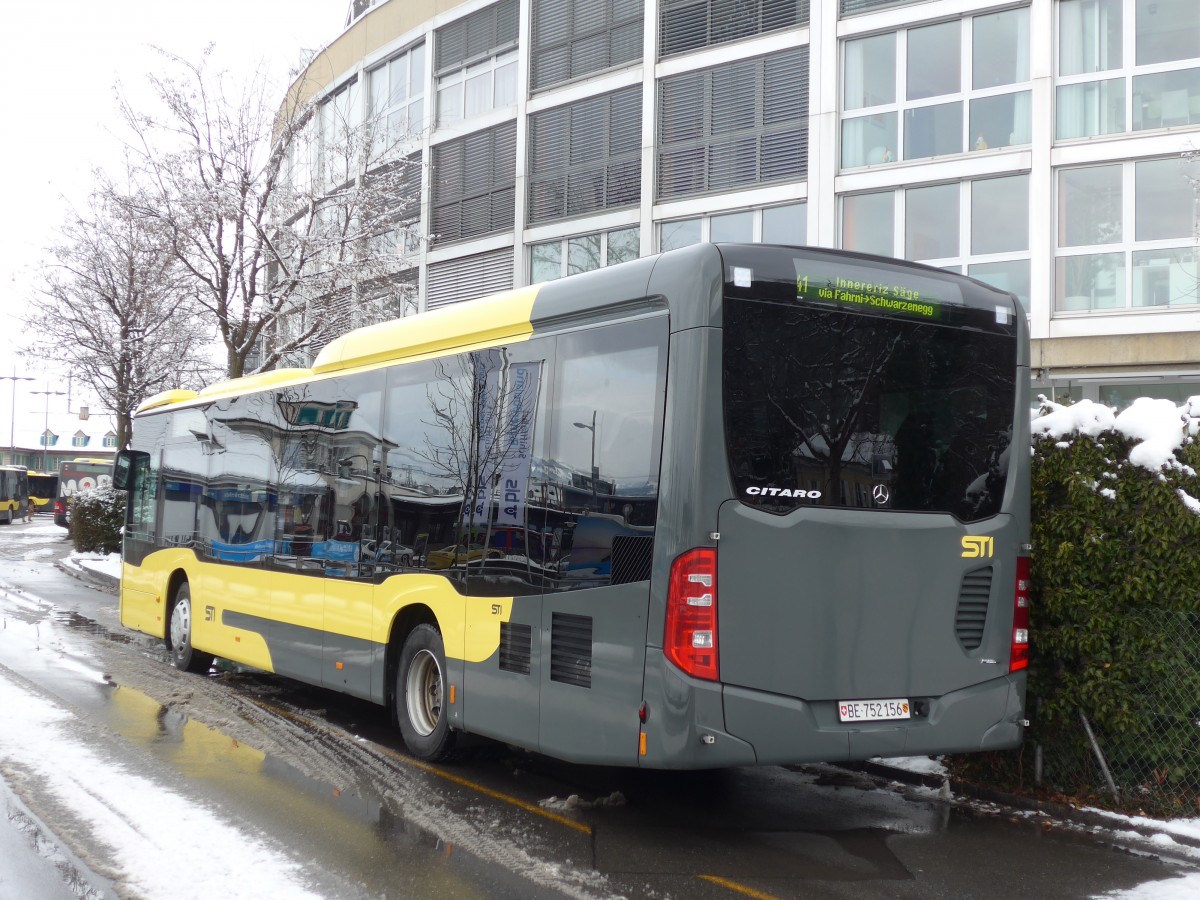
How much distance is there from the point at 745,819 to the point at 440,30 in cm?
2556

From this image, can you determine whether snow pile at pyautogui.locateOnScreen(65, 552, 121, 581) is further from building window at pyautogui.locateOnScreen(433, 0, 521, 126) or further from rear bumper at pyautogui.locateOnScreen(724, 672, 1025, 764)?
rear bumper at pyautogui.locateOnScreen(724, 672, 1025, 764)

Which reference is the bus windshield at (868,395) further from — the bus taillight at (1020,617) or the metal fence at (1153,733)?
the metal fence at (1153,733)

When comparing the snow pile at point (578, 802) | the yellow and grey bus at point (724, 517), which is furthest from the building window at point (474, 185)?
the snow pile at point (578, 802)

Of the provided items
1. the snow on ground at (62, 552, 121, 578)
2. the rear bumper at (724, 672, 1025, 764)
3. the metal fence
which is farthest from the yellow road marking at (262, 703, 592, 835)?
the snow on ground at (62, 552, 121, 578)

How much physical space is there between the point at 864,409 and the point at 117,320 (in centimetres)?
3066

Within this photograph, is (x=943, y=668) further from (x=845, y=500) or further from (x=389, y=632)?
(x=389, y=632)

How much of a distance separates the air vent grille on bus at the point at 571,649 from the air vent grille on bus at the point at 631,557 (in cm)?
38

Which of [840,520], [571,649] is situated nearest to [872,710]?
[840,520]

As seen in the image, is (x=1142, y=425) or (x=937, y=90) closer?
(x=1142, y=425)

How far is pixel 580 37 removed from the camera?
25.3 m

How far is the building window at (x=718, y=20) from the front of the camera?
71.3 ft

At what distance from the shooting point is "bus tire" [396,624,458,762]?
317 inches

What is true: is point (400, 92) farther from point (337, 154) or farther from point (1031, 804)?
point (1031, 804)

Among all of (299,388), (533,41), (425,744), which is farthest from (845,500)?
(533,41)
